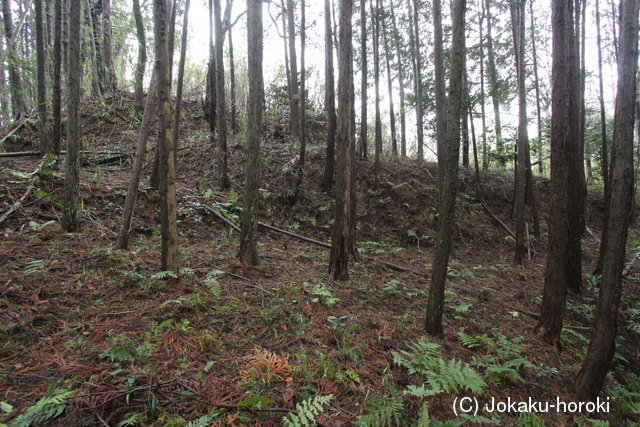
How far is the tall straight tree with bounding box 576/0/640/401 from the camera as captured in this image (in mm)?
3121

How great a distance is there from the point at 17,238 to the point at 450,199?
21.4 ft

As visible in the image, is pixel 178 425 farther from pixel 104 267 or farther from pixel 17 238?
pixel 17 238

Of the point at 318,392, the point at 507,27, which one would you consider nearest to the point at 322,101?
the point at 507,27

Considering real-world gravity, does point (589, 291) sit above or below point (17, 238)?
below

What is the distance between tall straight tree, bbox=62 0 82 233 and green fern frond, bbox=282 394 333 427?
5476 millimetres

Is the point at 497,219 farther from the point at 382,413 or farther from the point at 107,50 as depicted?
the point at 107,50

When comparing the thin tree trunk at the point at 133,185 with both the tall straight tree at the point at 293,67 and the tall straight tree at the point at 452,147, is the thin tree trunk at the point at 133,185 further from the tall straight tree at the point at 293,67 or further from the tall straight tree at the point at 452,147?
the tall straight tree at the point at 293,67

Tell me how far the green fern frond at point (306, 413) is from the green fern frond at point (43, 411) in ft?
4.91

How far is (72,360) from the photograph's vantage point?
2545 mm

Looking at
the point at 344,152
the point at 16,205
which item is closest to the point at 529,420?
the point at 344,152

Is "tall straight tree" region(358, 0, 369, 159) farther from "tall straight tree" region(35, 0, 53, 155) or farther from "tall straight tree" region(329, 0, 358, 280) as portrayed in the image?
"tall straight tree" region(35, 0, 53, 155)

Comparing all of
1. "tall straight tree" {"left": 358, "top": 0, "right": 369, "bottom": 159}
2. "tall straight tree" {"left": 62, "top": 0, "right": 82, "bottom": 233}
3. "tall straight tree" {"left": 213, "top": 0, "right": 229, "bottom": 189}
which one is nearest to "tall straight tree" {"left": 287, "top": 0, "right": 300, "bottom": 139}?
"tall straight tree" {"left": 358, "top": 0, "right": 369, "bottom": 159}

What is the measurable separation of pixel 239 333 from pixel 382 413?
67.6 inches

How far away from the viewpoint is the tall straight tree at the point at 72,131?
5.23 meters
